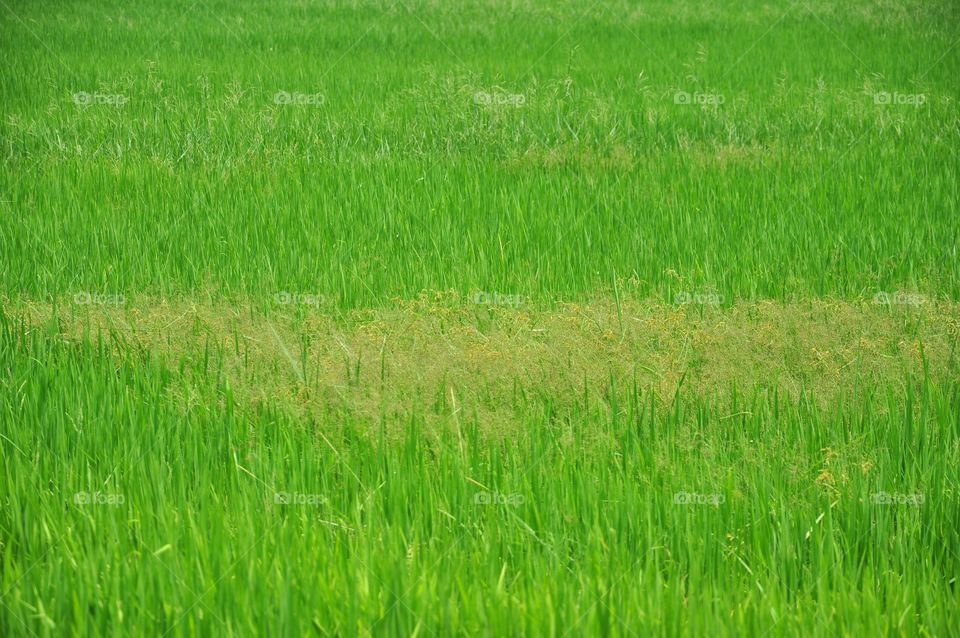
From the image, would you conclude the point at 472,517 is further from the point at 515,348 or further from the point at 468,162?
the point at 468,162

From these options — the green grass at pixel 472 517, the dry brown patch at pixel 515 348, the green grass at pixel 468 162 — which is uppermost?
the green grass at pixel 468 162

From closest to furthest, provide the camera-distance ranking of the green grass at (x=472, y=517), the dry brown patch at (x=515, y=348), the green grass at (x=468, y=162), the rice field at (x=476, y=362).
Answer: the green grass at (x=472, y=517)
the rice field at (x=476, y=362)
the dry brown patch at (x=515, y=348)
the green grass at (x=468, y=162)

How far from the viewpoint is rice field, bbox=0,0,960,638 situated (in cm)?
239

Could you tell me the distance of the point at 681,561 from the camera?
2.58 meters

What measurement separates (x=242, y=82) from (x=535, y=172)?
3.74 metres

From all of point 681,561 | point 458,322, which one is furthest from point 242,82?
point 681,561

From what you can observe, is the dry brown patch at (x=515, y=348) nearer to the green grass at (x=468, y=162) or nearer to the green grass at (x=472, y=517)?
the green grass at (x=472, y=517)


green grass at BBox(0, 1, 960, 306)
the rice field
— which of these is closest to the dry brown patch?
the rice field

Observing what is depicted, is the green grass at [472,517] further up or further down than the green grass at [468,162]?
further down

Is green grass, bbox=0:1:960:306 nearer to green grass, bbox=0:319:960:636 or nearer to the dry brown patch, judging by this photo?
the dry brown patch

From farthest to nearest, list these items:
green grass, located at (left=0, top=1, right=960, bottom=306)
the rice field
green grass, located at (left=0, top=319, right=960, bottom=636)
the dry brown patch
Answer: green grass, located at (left=0, top=1, right=960, bottom=306) < the dry brown patch < the rice field < green grass, located at (left=0, top=319, right=960, bottom=636)

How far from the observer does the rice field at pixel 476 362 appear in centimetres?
239

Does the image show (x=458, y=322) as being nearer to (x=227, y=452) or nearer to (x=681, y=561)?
(x=227, y=452)

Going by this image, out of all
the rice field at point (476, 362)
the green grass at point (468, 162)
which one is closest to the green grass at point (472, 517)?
the rice field at point (476, 362)
